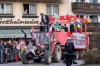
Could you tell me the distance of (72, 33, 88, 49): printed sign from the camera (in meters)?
25.0

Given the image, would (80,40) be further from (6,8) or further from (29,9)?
(6,8)

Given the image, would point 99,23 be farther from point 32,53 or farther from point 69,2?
point 32,53

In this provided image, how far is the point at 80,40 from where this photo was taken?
998 inches

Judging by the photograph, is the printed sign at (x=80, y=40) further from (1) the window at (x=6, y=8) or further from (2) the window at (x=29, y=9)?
(1) the window at (x=6, y=8)

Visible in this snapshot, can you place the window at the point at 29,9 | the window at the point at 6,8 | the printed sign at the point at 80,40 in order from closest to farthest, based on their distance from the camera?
1. the printed sign at the point at 80,40
2. the window at the point at 6,8
3. the window at the point at 29,9

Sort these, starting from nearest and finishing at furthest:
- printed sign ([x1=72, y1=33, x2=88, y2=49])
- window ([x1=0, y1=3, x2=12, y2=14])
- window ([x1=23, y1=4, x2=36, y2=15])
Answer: printed sign ([x1=72, y1=33, x2=88, y2=49]), window ([x1=0, y1=3, x2=12, y2=14]), window ([x1=23, y1=4, x2=36, y2=15])

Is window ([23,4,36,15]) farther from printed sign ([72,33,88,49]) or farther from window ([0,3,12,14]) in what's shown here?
printed sign ([72,33,88,49])

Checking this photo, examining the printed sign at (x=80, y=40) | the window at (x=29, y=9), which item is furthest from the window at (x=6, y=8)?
the printed sign at (x=80, y=40)

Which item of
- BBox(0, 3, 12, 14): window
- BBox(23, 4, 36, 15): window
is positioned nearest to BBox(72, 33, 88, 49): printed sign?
BBox(23, 4, 36, 15): window

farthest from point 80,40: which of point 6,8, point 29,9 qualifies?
point 6,8

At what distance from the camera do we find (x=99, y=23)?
133ft

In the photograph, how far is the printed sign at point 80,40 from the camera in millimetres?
24969

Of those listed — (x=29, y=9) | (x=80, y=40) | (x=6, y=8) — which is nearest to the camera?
(x=80, y=40)

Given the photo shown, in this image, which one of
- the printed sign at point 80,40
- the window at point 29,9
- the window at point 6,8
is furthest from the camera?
the window at point 29,9
